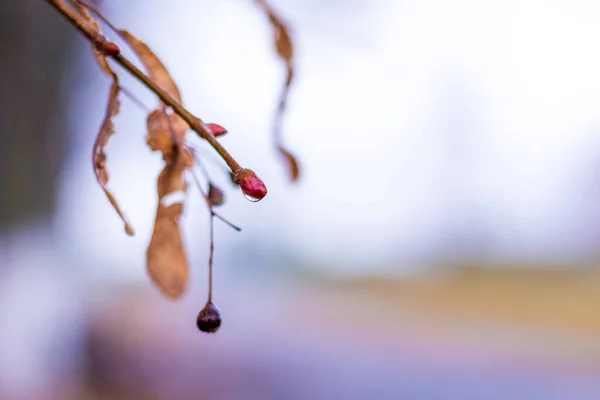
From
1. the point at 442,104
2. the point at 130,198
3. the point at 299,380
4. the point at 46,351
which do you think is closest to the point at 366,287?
the point at 442,104

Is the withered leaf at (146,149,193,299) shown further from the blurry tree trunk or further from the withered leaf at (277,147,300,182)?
the blurry tree trunk

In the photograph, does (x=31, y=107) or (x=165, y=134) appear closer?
(x=165, y=134)

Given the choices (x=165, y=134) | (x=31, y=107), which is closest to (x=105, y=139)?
(x=165, y=134)

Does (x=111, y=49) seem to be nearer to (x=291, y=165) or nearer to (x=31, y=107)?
(x=291, y=165)

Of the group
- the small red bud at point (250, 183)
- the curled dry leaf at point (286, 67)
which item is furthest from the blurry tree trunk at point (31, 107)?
the small red bud at point (250, 183)

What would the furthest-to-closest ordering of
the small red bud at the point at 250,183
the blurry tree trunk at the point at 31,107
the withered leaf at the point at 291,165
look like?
the blurry tree trunk at the point at 31,107 < the withered leaf at the point at 291,165 < the small red bud at the point at 250,183

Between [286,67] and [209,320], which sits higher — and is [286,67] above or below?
above

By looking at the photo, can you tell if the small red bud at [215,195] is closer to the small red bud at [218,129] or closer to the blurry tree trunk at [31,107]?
Answer: the small red bud at [218,129]
